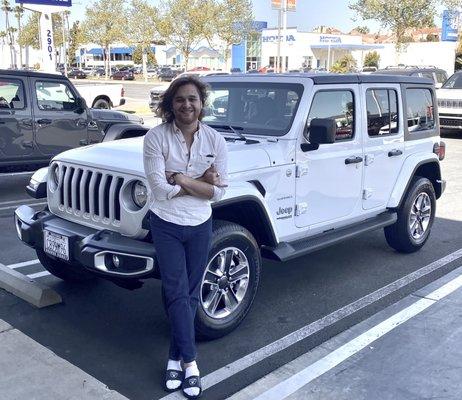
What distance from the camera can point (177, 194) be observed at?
3309mm

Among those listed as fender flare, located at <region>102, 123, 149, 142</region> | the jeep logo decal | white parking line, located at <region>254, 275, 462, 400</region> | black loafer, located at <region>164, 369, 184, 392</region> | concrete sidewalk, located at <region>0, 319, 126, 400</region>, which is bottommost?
white parking line, located at <region>254, 275, 462, 400</region>

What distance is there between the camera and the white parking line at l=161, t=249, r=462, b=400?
376cm

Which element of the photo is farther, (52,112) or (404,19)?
(404,19)

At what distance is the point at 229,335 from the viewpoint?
14.2 ft

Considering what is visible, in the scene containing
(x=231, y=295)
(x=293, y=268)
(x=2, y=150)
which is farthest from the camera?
(x=2, y=150)

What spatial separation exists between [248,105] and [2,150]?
203 inches

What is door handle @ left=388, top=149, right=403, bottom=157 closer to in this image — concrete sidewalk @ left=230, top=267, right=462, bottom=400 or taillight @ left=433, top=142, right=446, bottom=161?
taillight @ left=433, top=142, right=446, bottom=161

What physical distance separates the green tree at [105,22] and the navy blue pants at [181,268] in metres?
53.3

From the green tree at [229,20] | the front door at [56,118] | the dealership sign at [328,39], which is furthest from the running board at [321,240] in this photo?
the dealership sign at [328,39]

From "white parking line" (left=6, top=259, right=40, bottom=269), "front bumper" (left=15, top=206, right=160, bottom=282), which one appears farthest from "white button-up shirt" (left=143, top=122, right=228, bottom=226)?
"white parking line" (left=6, top=259, right=40, bottom=269)

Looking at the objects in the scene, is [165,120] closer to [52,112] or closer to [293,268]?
[293,268]

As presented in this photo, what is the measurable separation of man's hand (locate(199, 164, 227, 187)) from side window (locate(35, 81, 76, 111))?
21.5 feet

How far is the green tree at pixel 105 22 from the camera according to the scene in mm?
54625

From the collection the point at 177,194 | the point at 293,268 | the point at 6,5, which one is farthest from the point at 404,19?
the point at 6,5
